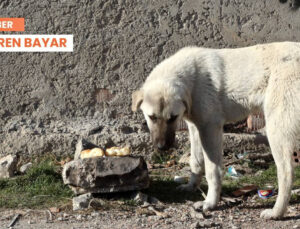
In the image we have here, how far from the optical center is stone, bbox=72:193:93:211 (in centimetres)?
442

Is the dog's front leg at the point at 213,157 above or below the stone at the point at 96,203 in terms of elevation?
above

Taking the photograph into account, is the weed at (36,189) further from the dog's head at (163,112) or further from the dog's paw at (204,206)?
the dog's paw at (204,206)

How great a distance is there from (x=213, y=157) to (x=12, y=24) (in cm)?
331

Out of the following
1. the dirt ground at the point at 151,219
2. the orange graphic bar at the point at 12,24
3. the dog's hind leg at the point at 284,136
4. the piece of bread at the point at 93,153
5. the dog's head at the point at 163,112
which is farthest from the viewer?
the orange graphic bar at the point at 12,24

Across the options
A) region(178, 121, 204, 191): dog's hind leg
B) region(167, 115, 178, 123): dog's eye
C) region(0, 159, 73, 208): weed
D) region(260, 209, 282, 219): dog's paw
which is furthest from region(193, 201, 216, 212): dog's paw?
region(0, 159, 73, 208): weed

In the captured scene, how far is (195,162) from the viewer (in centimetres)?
510

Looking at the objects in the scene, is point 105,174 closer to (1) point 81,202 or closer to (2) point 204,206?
(1) point 81,202

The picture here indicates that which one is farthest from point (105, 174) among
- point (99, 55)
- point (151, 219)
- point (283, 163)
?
point (99, 55)

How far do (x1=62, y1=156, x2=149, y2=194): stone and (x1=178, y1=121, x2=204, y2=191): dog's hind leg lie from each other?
2.12 feet

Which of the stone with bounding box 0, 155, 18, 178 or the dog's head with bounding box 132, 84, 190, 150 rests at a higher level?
the dog's head with bounding box 132, 84, 190, 150

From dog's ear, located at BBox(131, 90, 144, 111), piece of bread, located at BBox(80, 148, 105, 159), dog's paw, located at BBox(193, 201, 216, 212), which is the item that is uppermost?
dog's ear, located at BBox(131, 90, 144, 111)

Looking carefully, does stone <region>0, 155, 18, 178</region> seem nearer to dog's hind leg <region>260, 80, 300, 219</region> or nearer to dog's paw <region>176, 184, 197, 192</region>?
dog's paw <region>176, 184, 197, 192</region>

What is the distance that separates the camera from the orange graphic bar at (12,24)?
6.19 meters

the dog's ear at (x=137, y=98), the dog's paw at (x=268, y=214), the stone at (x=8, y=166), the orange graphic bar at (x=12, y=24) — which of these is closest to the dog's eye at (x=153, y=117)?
the dog's ear at (x=137, y=98)
